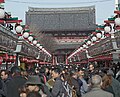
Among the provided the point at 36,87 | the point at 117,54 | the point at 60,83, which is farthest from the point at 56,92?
the point at 117,54

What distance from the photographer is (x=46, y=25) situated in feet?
415

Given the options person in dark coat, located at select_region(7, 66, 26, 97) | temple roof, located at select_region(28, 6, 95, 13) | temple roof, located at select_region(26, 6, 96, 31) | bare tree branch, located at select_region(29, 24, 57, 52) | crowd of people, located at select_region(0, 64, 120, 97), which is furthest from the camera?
temple roof, located at select_region(28, 6, 95, 13)

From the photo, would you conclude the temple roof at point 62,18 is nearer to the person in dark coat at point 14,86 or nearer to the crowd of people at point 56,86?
the crowd of people at point 56,86

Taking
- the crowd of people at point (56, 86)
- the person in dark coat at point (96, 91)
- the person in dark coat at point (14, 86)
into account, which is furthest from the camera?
the person in dark coat at point (14, 86)

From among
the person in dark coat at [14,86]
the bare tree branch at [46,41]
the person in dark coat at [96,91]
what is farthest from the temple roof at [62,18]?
the person in dark coat at [96,91]

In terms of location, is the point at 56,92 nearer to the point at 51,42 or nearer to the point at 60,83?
the point at 60,83

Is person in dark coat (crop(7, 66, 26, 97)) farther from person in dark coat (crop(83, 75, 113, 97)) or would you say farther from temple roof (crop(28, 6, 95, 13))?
temple roof (crop(28, 6, 95, 13))

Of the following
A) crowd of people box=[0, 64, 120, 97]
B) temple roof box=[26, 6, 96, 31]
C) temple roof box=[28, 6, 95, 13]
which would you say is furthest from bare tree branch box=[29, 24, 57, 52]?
crowd of people box=[0, 64, 120, 97]

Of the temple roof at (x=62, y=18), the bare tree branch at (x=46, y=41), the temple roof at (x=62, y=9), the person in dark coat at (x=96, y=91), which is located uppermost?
the temple roof at (x=62, y=9)

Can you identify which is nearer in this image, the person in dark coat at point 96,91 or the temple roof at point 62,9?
the person in dark coat at point 96,91

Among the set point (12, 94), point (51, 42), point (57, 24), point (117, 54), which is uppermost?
point (57, 24)

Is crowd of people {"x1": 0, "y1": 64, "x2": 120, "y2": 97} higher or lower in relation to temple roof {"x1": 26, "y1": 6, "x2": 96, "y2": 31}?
lower

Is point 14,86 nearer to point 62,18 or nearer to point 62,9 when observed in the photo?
point 62,18

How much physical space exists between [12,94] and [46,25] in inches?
4637
